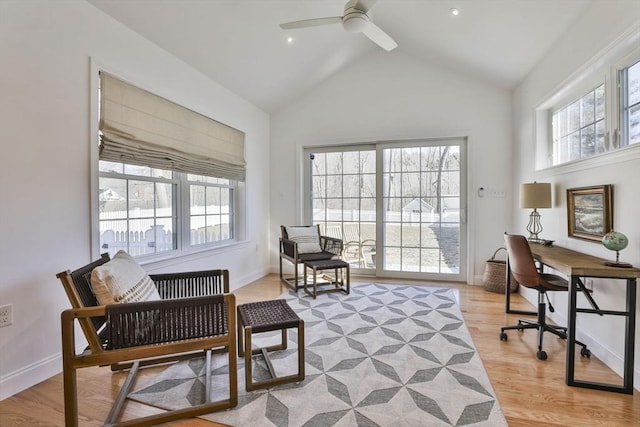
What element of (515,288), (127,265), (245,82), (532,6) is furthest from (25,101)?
(515,288)

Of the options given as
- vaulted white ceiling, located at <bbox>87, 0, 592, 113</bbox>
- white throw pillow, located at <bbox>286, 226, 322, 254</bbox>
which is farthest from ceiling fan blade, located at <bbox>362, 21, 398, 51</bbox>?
white throw pillow, located at <bbox>286, 226, 322, 254</bbox>

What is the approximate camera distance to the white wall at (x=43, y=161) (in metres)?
1.91

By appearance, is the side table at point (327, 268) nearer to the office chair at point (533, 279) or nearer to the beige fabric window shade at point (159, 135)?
the beige fabric window shade at point (159, 135)

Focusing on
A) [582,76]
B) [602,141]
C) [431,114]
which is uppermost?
[431,114]

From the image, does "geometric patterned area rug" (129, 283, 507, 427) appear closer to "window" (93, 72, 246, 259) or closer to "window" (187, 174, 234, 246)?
"window" (93, 72, 246, 259)

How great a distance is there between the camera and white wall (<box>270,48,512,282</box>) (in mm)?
4297

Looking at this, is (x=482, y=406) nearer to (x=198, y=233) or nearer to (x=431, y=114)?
(x=198, y=233)

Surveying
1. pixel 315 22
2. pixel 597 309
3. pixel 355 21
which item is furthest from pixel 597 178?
pixel 315 22

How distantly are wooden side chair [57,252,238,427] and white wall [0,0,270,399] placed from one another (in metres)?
0.54

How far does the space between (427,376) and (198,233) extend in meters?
2.87

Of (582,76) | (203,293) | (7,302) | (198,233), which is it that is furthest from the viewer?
(198,233)

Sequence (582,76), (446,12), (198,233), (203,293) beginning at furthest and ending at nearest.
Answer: (198,233)
(446,12)
(582,76)
(203,293)

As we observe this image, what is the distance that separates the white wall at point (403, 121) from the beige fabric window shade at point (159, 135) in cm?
116

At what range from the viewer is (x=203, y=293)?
2389 millimetres
